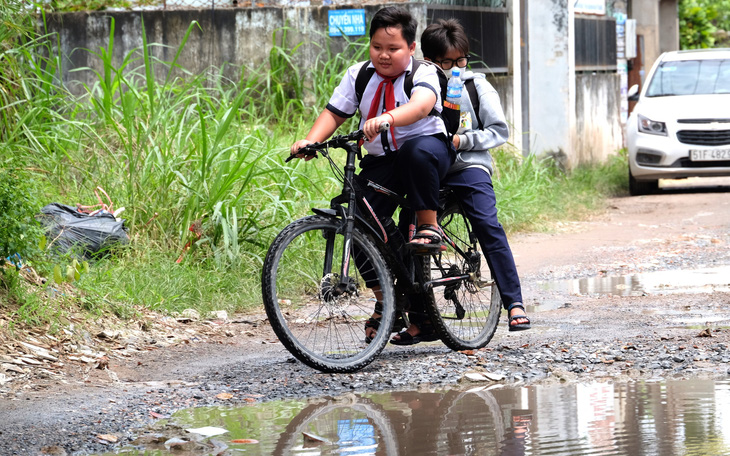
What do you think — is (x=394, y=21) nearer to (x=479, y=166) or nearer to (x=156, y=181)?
(x=479, y=166)

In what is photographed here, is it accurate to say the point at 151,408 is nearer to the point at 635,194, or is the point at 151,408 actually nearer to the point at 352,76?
the point at 352,76

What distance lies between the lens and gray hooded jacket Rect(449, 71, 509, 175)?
5117 millimetres

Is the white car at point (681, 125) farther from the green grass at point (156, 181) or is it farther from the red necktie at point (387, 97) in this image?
the red necktie at point (387, 97)

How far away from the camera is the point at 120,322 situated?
5.73m

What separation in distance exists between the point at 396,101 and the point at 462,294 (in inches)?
45.6

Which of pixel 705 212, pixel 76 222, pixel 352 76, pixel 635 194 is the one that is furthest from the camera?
pixel 635 194

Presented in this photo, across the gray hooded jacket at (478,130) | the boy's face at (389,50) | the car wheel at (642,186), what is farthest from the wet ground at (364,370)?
the car wheel at (642,186)

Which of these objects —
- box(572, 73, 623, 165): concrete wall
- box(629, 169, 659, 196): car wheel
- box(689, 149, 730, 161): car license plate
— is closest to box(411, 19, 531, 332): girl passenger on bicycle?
box(689, 149, 730, 161): car license plate

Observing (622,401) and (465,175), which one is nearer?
(622,401)

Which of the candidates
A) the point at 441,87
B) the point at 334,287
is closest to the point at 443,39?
the point at 441,87

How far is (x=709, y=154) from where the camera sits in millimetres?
12539

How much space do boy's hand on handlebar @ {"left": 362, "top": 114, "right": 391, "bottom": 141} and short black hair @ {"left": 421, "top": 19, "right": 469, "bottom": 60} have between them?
73 cm

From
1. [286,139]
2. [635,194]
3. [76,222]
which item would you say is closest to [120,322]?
[76,222]

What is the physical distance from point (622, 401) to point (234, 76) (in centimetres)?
834
